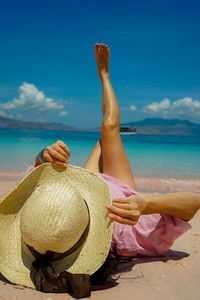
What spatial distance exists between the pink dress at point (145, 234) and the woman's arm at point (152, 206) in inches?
6.7

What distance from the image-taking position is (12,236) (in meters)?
2.07

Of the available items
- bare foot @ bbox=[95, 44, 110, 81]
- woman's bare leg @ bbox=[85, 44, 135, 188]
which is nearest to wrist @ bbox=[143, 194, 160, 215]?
woman's bare leg @ bbox=[85, 44, 135, 188]

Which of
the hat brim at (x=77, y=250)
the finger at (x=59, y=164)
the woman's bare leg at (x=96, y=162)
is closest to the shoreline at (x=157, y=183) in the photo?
the woman's bare leg at (x=96, y=162)

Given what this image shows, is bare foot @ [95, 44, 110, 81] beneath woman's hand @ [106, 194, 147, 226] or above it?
above

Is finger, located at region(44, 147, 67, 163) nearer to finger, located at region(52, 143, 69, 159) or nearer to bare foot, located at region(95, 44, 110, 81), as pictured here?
finger, located at region(52, 143, 69, 159)

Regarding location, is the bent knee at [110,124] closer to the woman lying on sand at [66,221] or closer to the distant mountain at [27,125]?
the woman lying on sand at [66,221]

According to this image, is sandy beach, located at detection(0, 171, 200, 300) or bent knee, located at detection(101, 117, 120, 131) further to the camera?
bent knee, located at detection(101, 117, 120, 131)

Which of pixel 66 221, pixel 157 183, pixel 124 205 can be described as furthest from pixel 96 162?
pixel 157 183

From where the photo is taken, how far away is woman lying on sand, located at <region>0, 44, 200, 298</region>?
178cm

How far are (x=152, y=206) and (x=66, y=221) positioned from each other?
2.08ft

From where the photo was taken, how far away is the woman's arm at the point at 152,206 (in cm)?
186

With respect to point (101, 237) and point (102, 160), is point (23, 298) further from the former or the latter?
point (102, 160)

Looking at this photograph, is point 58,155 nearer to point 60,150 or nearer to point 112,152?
point 60,150

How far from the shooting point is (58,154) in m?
2.09
